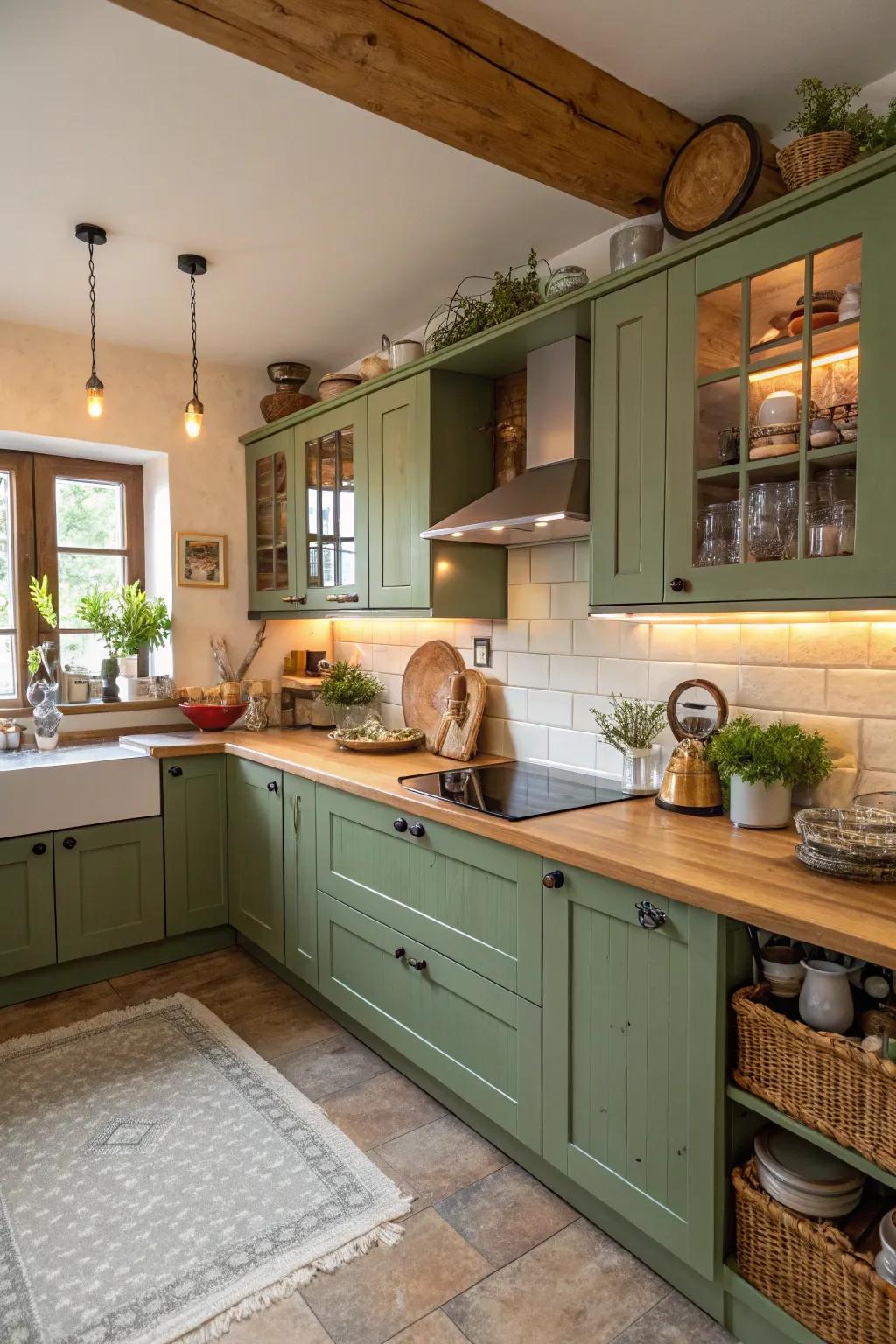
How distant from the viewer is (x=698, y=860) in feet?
5.37

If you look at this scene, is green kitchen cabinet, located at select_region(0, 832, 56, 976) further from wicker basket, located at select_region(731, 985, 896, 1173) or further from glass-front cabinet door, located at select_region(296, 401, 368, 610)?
wicker basket, located at select_region(731, 985, 896, 1173)

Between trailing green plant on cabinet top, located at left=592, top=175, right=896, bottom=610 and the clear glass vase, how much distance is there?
0.45 meters

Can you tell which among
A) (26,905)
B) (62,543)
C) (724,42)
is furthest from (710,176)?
(26,905)

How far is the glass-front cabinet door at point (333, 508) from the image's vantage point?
10.3ft

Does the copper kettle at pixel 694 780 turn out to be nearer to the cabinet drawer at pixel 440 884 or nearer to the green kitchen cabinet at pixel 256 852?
the cabinet drawer at pixel 440 884

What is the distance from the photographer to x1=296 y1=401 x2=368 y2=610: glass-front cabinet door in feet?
10.3

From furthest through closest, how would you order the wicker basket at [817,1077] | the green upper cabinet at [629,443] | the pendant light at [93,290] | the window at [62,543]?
the window at [62,543]
the pendant light at [93,290]
the green upper cabinet at [629,443]
the wicker basket at [817,1077]

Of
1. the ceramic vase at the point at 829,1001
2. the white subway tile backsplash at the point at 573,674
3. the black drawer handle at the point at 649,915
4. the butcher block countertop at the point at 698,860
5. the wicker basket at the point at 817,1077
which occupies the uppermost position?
the white subway tile backsplash at the point at 573,674

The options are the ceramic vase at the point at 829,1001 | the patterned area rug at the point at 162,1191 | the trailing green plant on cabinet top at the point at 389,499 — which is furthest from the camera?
the trailing green plant on cabinet top at the point at 389,499

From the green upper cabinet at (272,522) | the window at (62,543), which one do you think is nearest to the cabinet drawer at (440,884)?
the green upper cabinet at (272,522)

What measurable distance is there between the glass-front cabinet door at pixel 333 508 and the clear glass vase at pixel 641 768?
1284 millimetres

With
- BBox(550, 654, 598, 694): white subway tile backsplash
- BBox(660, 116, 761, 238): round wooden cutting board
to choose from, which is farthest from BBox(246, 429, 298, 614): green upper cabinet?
BBox(660, 116, 761, 238): round wooden cutting board

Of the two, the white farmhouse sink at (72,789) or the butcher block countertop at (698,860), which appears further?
the white farmhouse sink at (72,789)

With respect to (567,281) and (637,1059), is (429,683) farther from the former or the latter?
(637,1059)
